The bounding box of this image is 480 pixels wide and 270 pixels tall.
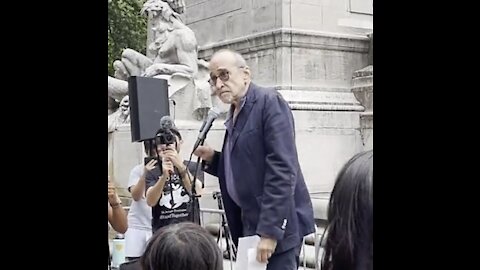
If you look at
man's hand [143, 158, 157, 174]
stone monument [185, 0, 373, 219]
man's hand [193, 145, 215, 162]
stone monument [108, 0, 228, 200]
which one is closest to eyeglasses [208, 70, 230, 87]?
man's hand [193, 145, 215, 162]

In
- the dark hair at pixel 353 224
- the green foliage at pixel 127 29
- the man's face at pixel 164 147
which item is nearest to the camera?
the dark hair at pixel 353 224

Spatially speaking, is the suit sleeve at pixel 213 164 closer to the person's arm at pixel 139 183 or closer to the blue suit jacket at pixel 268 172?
the blue suit jacket at pixel 268 172

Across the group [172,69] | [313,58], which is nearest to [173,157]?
[172,69]

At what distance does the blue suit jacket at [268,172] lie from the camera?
3.12 meters

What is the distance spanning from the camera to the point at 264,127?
314cm

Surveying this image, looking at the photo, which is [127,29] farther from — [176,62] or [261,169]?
[261,169]

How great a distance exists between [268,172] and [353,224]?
3.00 ft

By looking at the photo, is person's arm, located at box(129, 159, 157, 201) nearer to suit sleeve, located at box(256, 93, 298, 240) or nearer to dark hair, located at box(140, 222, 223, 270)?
suit sleeve, located at box(256, 93, 298, 240)

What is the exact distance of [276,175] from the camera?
10.2 feet

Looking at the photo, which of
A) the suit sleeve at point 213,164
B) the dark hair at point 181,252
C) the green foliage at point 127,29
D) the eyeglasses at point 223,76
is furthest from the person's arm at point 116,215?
the green foliage at point 127,29

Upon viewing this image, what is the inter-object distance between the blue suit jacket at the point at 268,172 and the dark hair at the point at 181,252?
785 millimetres
